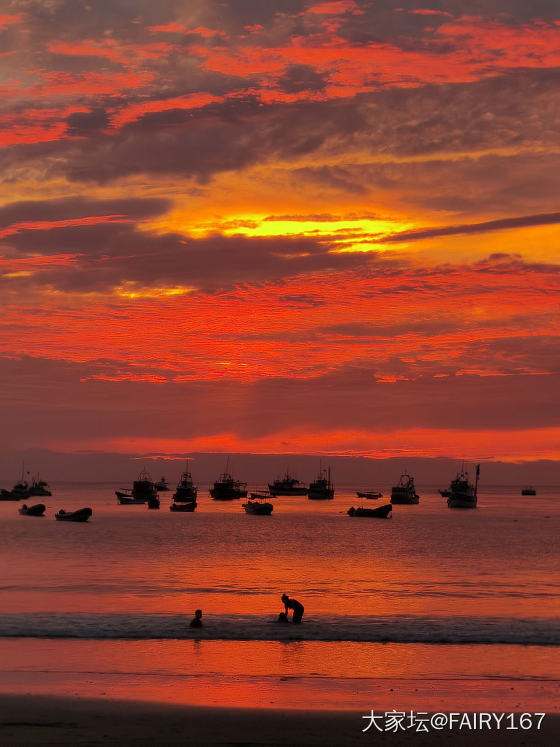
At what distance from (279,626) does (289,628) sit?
0.61m

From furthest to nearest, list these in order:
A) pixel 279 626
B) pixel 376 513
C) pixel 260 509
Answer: pixel 376 513
pixel 260 509
pixel 279 626

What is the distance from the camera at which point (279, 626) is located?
3700 centimetres

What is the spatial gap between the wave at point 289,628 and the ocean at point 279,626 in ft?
0.31

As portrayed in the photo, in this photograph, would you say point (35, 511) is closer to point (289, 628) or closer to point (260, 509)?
point (260, 509)

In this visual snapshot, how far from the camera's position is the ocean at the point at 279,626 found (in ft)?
82.8

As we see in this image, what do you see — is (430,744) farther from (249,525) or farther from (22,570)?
(249,525)

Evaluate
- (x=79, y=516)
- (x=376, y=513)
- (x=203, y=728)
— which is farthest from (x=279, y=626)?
(x=376, y=513)

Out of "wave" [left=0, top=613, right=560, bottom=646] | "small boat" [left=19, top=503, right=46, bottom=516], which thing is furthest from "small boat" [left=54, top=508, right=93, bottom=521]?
"wave" [left=0, top=613, right=560, bottom=646]

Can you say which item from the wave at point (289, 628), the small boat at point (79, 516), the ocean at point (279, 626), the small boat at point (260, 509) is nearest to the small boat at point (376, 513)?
the small boat at point (260, 509)

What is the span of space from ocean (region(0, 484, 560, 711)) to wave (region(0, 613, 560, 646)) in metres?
0.09

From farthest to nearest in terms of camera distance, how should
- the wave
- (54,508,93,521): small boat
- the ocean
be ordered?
(54,508,93,521): small boat
the wave
the ocean

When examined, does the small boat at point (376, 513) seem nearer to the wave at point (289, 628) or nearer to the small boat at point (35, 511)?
the small boat at point (35, 511)

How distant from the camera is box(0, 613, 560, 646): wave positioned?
34844 millimetres

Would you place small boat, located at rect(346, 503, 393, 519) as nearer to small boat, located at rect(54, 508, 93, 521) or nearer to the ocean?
small boat, located at rect(54, 508, 93, 521)
